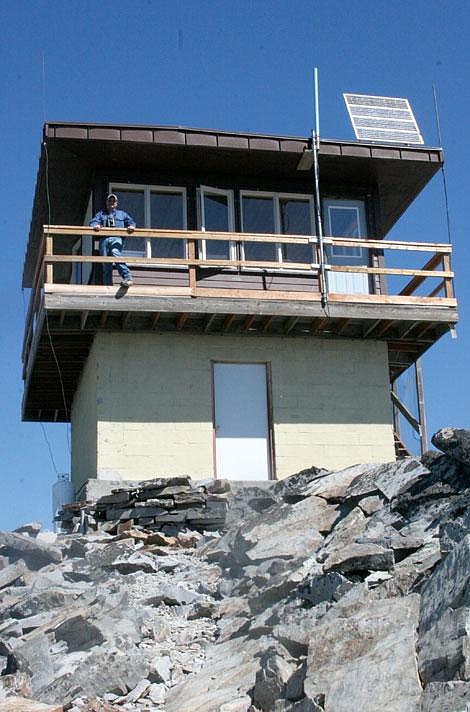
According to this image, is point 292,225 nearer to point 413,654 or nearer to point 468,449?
point 468,449

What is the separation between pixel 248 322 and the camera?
20469 mm

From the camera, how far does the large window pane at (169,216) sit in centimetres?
2145

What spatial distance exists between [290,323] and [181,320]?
2.10 metres

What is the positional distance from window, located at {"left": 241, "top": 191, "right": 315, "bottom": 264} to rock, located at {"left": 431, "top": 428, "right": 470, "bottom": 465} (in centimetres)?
1012

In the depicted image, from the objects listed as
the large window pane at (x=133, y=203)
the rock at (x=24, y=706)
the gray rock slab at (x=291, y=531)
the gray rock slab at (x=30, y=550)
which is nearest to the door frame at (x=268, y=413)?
the large window pane at (x=133, y=203)

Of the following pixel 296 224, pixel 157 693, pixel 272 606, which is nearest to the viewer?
pixel 157 693

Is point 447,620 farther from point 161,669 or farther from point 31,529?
point 31,529

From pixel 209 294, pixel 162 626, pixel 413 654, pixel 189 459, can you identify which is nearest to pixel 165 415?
pixel 189 459

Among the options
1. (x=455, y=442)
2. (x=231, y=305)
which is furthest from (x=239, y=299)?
(x=455, y=442)

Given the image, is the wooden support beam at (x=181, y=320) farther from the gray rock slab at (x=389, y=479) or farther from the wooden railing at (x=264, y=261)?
the gray rock slab at (x=389, y=479)

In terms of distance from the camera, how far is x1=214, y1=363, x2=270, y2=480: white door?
20.4m

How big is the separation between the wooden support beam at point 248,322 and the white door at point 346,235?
6.48 feet

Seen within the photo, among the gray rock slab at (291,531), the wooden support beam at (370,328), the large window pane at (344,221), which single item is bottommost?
the gray rock slab at (291,531)

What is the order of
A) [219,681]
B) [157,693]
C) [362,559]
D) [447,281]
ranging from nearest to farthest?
[219,681]
[157,693]
[362,559]
[447,281]
